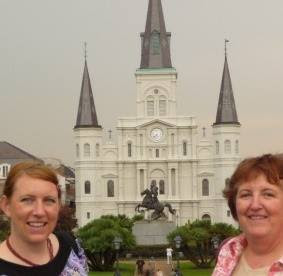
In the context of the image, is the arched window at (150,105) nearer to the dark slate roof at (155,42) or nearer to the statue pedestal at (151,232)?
the dark slate roof at (155,42)

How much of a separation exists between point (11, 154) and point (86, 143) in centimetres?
1249

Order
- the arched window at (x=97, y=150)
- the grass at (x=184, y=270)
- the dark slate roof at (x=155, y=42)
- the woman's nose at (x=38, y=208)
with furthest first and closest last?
the dark slate roof at (x=155, y=42) → the arched window at (x=97, y=150) → the grass at (x=184, y=270) → the woman's nose at (x=38, y=208)

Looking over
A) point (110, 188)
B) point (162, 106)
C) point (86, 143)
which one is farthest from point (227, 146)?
point (86, 143)

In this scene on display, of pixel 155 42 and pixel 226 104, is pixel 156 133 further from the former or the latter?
pixel 155 42

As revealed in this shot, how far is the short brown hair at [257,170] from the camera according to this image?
3.61m

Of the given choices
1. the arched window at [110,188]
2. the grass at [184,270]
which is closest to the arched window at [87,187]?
the arched window at [110,188]

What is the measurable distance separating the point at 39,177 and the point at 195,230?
128 ft

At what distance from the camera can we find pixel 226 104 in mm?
82625

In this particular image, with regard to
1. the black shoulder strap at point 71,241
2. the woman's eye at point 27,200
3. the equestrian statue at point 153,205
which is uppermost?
the equestrian statue at point 153,205

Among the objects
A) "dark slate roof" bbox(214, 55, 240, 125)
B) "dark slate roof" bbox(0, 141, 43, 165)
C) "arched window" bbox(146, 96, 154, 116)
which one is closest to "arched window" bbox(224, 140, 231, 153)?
"dark slate roof" bbox(214, 55, 240, 125)

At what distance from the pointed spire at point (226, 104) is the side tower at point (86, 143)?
11755 millimetres

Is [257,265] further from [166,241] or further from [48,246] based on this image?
[166,241]

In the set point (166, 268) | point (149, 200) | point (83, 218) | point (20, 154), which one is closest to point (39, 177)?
point (166, 268)

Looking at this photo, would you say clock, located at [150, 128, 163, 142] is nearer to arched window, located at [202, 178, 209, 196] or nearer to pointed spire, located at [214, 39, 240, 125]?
pointed spire, located at [214, 39, 240, 125]
